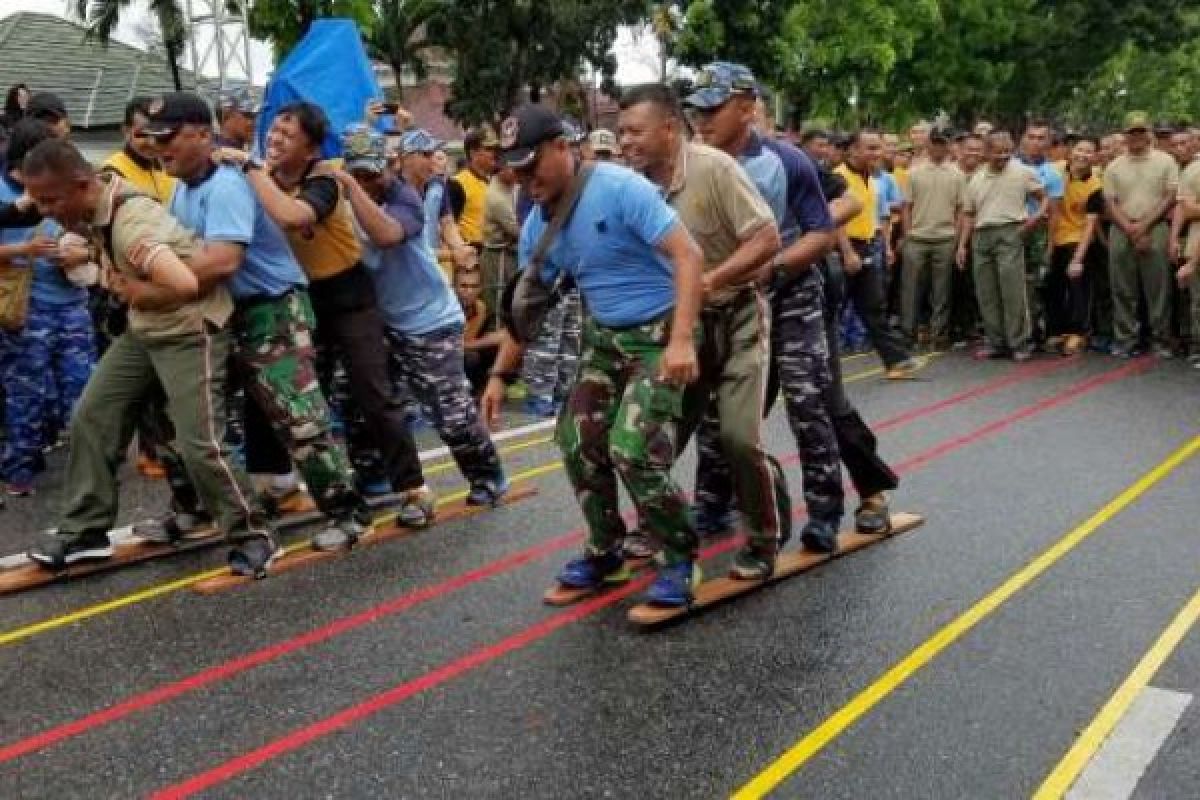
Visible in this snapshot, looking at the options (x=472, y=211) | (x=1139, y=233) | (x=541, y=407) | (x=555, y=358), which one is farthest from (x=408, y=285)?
(x=1139, y=233)

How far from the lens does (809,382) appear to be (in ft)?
17.3

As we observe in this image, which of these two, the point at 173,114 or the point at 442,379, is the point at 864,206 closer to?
the point at 442,379

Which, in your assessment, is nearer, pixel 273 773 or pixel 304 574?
pixel 273 773

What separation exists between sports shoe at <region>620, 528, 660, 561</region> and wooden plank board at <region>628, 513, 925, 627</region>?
36cm

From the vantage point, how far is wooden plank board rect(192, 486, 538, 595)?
210 inches

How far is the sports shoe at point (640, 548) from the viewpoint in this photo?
5.45 meters

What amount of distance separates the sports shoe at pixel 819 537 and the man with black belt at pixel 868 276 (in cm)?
470

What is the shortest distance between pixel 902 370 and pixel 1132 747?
6.90m

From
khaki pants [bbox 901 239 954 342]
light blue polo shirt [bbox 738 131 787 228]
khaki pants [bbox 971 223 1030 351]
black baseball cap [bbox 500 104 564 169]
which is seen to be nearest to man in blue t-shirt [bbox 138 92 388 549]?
black baseball cap [bbox 500 104 564 169]

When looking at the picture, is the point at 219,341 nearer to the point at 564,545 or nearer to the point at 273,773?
the point at 564,545

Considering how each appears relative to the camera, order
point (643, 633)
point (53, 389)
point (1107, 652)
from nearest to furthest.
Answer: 1. point (1107, 652)
2. point (643, 633)
3. point (53, 389)

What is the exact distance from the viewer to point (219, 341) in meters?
5.24

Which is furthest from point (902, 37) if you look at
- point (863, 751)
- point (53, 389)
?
point (863, 751)

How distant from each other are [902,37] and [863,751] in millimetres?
29217
